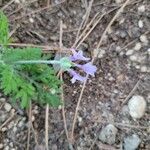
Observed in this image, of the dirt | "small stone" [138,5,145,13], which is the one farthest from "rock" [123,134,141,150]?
"small stone" [138,5,145,13]

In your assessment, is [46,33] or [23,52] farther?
[46,33]

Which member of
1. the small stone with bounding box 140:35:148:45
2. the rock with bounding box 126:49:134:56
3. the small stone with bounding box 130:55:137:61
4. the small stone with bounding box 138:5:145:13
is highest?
the small stone with bounding box 138:5:145:13

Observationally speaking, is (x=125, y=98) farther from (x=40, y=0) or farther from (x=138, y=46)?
(x=40, y=0)

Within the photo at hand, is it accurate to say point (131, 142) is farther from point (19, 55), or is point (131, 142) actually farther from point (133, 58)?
point (19, 55)

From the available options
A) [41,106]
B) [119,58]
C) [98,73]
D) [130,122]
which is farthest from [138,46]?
[41,106]

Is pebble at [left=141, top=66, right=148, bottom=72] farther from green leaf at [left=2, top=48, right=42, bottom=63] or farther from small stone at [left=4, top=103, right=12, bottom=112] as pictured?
small stone at [left=4, top=103, right=12, bottom=112]

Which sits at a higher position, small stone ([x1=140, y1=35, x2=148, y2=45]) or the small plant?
small stone ([x1=140, y1=35, x2=148, y2=45])

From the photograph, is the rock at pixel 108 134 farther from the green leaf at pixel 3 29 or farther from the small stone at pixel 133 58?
the green leaf at pixel 3 29
